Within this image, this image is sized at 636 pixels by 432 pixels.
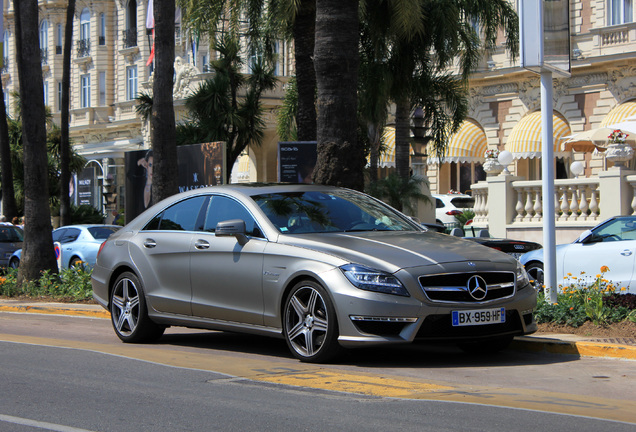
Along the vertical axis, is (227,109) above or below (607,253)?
above

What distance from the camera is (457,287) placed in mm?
7504

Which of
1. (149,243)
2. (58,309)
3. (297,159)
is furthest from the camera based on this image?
(297,159)

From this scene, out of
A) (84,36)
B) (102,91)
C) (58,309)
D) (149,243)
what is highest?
(84,36)

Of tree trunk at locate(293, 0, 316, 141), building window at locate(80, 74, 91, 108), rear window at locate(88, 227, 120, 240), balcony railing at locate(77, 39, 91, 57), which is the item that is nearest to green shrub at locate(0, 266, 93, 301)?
tree trunk at locate(293, 0, 316, 141)

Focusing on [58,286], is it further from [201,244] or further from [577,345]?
[577,345]

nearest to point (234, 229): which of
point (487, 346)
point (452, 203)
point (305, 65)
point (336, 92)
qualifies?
point (487, 346)

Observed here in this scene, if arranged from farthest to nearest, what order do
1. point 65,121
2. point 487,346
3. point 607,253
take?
1. point 65,121
2. point 607,253
3. point 487,346

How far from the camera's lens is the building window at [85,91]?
193 ft

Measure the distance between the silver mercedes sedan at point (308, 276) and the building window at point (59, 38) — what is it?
175ft

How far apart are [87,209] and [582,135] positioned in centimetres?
2081

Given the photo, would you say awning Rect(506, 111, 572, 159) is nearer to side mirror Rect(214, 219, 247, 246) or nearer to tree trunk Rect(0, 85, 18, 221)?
tree trunk Rect(0, 85, 18, 221)

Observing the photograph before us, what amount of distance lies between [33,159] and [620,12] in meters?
24.3

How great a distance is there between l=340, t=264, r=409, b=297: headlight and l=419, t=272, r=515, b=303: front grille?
0.65 ft

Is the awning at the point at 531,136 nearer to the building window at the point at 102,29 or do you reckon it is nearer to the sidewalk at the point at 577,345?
the sidewalk at the point at 577,345
